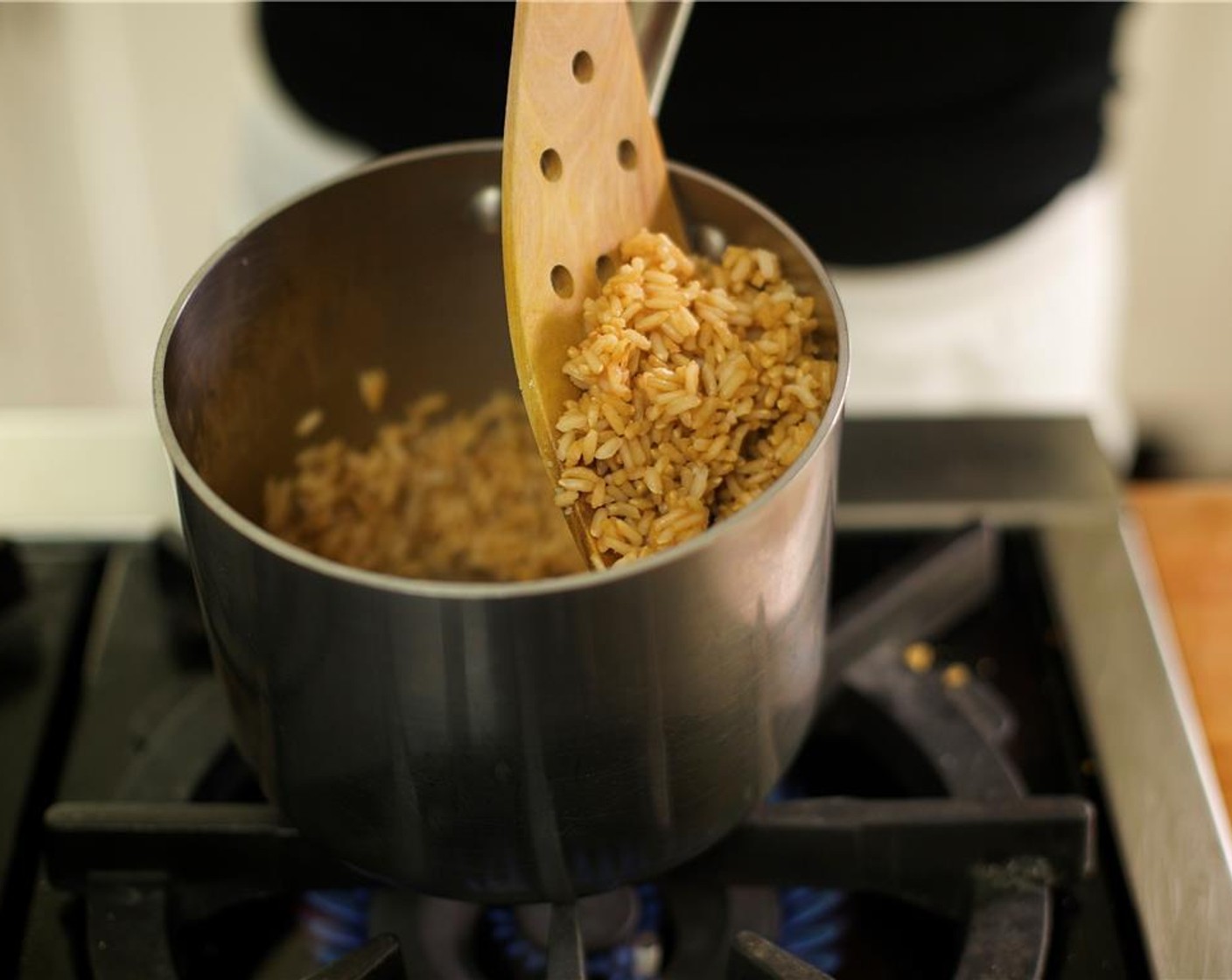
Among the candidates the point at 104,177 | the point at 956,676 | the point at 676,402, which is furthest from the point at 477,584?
the point at 104,177

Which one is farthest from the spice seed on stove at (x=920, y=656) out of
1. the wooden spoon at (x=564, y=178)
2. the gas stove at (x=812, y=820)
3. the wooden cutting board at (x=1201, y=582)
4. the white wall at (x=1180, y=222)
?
the white wall at (x=1180, y=222)

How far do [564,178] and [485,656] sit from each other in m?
0.21

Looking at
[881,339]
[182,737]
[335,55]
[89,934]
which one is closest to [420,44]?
[335,55]

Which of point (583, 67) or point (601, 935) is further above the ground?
point (583, 67)

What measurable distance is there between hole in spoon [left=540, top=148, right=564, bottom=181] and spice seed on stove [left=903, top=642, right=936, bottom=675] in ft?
1.03

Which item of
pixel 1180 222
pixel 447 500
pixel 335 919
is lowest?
pixel 1180 222

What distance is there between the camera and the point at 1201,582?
0.85m

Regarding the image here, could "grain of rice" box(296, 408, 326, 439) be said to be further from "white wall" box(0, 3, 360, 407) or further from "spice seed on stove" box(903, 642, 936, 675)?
"white wall" box(0, 3, 360, 407)

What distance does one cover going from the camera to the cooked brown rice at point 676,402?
603 millimetres

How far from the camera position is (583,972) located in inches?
23.8

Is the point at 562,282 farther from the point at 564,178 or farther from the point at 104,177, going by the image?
the point at 104,177

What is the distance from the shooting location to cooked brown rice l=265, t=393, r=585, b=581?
0.78m

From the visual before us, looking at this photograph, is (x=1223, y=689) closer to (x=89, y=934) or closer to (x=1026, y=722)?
(x=1026, y=722)

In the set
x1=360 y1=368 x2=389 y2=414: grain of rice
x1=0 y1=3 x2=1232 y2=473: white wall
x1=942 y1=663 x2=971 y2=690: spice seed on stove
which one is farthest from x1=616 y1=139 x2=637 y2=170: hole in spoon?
x1=0 y1=3 x2=1232 y2=473: white wall
